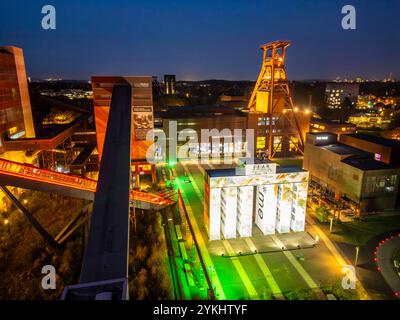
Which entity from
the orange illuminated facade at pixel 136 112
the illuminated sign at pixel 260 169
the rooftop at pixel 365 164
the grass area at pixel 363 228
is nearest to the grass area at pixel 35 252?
the orange illuminated facade at pixel 136 112

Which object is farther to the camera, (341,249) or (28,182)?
(341,249)

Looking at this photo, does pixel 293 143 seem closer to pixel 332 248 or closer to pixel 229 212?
pixel 332 248

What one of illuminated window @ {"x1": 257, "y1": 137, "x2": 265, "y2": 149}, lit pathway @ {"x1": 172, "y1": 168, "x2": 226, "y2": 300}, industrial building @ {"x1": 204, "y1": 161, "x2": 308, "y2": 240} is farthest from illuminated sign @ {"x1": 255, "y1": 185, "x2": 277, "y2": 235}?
illuminated window @ {"x1": 257, "y1": 137, "x2": 265, "y2": 149}

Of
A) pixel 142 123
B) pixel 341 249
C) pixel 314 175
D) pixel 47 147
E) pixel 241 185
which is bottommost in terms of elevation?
pixel 341 249

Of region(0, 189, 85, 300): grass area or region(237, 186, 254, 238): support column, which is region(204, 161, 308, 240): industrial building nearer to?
region(237, 186, 254, 238): support column
